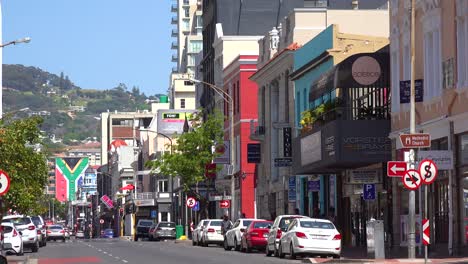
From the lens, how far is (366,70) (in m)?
50.0

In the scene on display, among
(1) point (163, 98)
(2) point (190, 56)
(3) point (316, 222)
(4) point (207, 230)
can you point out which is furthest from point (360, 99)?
(1) point (163, 98)

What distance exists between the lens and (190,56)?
184 meters

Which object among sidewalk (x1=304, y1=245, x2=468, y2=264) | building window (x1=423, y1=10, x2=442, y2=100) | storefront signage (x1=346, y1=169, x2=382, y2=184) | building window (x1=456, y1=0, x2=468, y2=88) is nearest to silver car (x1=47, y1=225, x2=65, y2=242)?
storefront signage (x1=346, y1=169, x2=382, y2=184)

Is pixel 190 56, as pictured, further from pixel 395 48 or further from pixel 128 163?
pixel 395 48

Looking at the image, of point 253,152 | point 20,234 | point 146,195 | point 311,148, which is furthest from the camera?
point 146,195

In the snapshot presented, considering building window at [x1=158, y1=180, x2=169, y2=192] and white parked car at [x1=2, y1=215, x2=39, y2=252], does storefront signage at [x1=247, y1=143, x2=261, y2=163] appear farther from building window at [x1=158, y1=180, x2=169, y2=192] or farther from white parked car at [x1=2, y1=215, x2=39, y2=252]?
building window at [x1=158, y1=180, x2=169, y2=192]

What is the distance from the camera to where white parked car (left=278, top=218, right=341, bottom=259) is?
43594 millimetres

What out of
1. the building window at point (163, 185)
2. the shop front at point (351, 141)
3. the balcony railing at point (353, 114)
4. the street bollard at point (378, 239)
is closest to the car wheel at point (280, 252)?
the shop front at point (351, 141)

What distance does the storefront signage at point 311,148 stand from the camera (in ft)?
180

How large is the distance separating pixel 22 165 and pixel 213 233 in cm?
1756

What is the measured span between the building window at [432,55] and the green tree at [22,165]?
48.6 feet

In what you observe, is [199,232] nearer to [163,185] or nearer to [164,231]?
[164,231]

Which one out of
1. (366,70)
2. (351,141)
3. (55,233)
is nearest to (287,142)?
(351,141)

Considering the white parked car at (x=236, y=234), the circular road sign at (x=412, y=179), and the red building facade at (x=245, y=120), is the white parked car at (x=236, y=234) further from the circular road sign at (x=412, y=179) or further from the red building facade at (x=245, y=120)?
the red building facade at (x=245, y=120)
